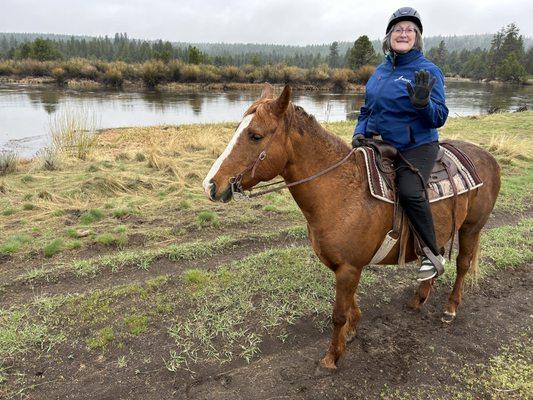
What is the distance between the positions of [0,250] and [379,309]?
577cm

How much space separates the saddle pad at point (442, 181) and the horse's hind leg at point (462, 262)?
0.75 metres

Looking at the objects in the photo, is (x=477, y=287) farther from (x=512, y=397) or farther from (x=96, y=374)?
(x=96, y=374)

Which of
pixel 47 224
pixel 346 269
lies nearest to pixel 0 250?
pixel 47 224

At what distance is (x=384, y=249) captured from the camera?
133 inches

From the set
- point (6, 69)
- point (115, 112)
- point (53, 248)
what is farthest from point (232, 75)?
point (53, 248)

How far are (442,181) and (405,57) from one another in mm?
1308

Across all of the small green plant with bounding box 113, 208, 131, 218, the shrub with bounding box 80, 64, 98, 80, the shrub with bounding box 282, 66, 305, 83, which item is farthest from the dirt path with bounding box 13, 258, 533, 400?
the shrub with bounding box 80, 64, 98, 80

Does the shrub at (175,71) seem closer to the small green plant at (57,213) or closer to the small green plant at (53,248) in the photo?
the small green plant at (57,213)

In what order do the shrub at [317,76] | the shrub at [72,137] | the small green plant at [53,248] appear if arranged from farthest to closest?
the shrub at [317,76] → the shrub at [72,137] → the small green plant at [53,248]

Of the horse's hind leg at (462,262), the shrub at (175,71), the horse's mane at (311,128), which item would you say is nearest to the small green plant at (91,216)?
the horse's mane at (311,128)

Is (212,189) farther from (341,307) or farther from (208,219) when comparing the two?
(208,219)

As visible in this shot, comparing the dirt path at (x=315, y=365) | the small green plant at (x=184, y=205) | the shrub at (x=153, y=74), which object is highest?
the shrub at (x=153, y=74)

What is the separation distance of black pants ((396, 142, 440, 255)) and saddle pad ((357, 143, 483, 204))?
0.15 meters

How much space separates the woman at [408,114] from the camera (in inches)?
123
